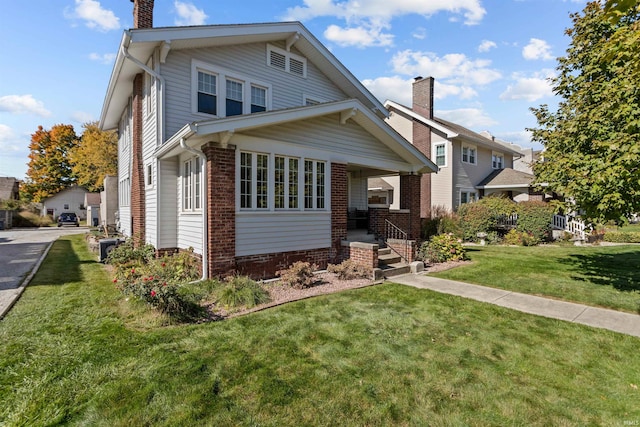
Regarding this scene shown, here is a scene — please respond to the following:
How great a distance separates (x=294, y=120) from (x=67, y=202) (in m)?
49.6

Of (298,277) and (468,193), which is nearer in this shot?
(298,277)

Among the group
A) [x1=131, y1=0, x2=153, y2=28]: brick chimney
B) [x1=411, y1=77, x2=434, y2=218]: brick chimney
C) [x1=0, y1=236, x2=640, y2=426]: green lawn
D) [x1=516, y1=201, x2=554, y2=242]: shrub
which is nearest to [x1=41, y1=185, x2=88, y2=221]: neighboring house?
[x1=131, y1=0, x2=153, y2=28]: brick chimney

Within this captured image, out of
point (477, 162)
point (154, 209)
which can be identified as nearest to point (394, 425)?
point (154, 209)

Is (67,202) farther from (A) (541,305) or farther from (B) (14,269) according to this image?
(A) (541,305)

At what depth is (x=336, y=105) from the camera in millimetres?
8539

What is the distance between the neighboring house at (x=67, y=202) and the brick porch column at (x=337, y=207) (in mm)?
46939

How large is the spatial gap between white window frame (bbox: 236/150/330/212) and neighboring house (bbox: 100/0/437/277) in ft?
0.09

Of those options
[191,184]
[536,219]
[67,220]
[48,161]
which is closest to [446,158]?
[536,219]

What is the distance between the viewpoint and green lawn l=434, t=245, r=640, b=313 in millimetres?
6822

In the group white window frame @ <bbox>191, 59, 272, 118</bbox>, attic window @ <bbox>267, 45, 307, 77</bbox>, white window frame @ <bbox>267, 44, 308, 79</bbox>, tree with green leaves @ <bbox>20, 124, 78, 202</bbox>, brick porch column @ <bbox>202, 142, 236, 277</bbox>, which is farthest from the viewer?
tree with green leaves @ <bbox>20, 124, 78, 202</bbox>

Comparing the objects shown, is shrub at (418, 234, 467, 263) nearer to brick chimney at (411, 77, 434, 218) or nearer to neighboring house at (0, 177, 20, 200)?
brick chimney at (411, 77, 434, 218)

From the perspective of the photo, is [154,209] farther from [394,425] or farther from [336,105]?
[394,425]

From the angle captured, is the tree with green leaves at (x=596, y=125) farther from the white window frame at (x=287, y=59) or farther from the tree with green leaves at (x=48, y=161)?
the tree with green leaves at (x=48, y=161)

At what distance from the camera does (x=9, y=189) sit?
4406 centimetres
